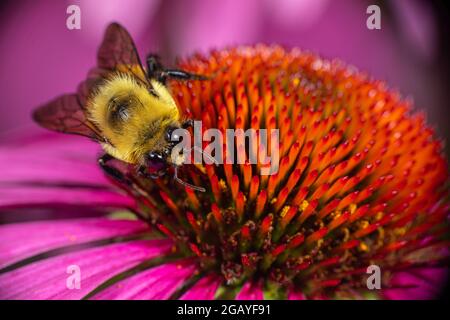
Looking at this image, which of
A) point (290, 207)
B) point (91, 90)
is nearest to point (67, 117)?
point (91, 90)

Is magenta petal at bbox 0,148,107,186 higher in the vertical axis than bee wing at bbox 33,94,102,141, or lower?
lower

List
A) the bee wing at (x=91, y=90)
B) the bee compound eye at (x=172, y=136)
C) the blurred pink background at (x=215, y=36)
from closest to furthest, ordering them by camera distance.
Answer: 1. the bee compound eye at (x=172, y=136)
2. the bee wing at (x=91, y=90)
3. the blurred pink background at (x=215, y=36)

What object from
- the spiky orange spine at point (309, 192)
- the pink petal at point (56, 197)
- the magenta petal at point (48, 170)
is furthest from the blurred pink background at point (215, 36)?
the spiky orange spine at point (309, 192)

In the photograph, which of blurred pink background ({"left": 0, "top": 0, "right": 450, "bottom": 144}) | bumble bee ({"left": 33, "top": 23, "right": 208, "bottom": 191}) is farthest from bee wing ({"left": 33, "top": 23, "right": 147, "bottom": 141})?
blurred pink background ({"left": 0, "top": 0, "right": 450, "bottom": 144})

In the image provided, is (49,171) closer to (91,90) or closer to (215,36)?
(91,90)

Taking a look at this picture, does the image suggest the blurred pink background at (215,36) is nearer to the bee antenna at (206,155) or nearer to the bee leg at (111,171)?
the bee leg at (111,171)

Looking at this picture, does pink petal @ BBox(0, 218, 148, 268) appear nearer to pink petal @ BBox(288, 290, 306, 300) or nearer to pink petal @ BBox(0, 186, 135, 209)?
pink petal @ BBox(0, 186, 135, 209)
